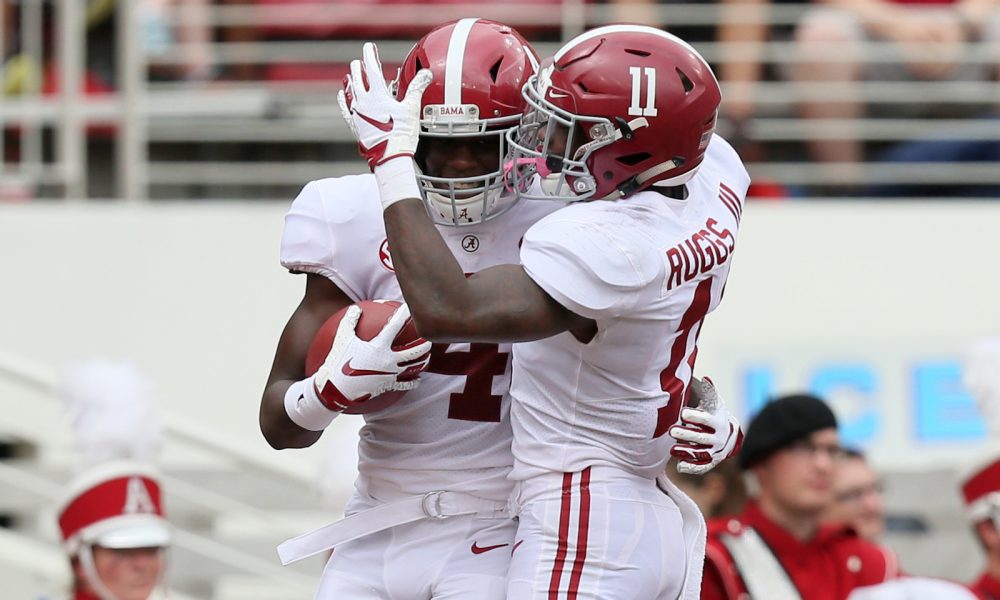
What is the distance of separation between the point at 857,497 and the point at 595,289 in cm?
297

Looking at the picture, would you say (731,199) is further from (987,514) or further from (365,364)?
(987,514)

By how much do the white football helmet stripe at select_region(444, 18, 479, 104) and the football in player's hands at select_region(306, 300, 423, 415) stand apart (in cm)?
36

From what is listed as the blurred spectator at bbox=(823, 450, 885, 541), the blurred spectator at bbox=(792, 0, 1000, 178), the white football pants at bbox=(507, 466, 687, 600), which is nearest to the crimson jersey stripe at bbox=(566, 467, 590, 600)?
the white football pants at bbox=(507, 466, 687, 600)

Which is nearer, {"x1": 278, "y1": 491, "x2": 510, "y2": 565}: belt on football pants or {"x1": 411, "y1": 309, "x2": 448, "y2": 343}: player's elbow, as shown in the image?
{"x1": 411, "y1": 309, "x2": 448, "y2": 343}: player's elbow

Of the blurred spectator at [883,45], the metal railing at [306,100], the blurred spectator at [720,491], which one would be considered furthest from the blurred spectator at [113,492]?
the blurred spectator at [883,45]

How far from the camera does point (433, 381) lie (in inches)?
134

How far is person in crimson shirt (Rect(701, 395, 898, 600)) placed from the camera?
4859 mm

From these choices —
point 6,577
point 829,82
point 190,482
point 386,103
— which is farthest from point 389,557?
point 829,82

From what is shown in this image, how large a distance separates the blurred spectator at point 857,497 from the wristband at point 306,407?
103 inches

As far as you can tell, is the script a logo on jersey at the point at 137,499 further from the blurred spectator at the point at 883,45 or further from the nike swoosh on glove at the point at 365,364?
the blurred spectator at the point at 883,45

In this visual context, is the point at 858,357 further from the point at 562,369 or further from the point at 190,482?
the point at 562,369

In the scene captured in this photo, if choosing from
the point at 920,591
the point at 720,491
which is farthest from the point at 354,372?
the point at 720,491

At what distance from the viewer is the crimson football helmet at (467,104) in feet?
10.6

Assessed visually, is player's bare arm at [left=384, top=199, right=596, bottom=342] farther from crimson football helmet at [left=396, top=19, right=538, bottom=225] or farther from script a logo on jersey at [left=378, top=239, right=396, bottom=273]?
script a logo on jersey at [left=378, top=239, right=396, bottom=273]
